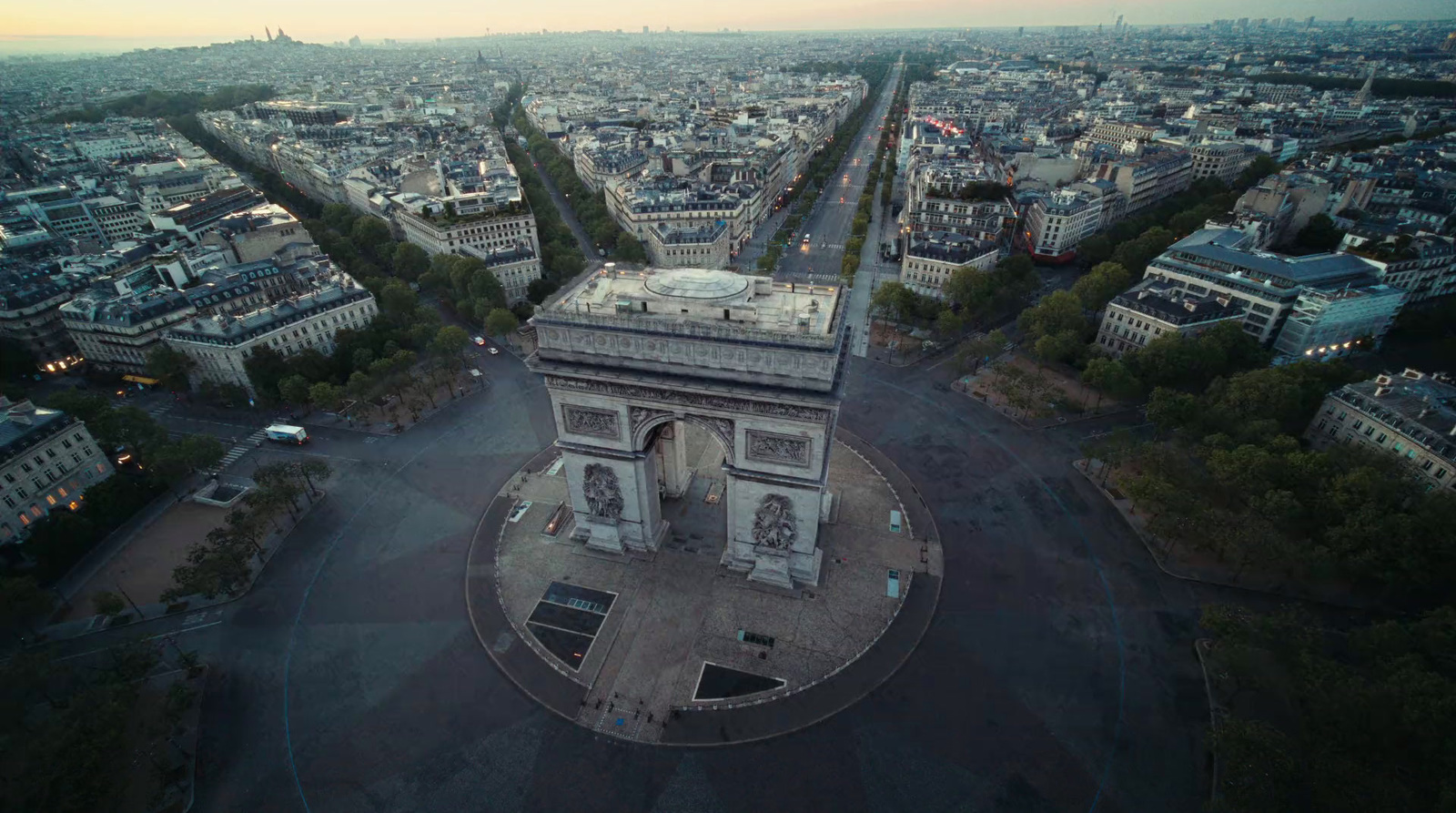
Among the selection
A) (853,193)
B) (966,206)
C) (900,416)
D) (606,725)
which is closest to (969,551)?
(900,416)

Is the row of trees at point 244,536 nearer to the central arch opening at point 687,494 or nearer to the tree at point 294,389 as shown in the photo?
the tree at point 294,389

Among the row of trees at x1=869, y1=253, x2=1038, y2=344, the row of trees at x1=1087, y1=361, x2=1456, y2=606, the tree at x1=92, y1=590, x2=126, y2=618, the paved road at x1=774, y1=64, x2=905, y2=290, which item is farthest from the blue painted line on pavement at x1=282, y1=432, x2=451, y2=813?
the row of trees at x1=1087, y1=361, x2=1456, y2=606

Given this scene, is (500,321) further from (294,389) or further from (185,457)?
(185,457)

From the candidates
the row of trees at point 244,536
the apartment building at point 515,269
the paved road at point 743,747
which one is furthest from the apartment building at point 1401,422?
the apartment building at point 515,269

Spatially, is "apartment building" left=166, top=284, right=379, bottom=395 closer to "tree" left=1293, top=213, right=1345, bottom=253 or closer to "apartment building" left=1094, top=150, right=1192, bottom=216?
"apartment building" left=1094, top=150, right=1192, bottom=216

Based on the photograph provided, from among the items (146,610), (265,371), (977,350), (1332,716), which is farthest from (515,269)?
(1332,716)

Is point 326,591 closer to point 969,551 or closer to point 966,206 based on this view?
point 969,551
